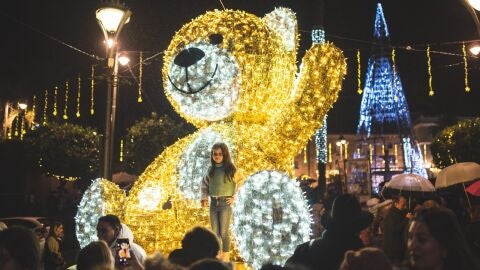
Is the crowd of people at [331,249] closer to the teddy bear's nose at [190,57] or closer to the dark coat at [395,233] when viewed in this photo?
the dark coat at [395,233]

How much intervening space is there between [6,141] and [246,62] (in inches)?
935

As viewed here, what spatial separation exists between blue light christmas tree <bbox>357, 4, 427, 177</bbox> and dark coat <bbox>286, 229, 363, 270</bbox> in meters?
36.2

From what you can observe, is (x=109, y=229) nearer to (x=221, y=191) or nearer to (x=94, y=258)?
(x=94, y=258)

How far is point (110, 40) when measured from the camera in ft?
28.8

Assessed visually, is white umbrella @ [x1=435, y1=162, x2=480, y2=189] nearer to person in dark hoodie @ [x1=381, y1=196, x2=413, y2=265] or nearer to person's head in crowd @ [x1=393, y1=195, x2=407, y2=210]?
person's head in crowd @ [x1=393, y1=195, x2=407, y2=210]

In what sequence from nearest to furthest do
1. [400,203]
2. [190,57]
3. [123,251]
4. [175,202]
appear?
[123,251] → [190,57] → [400,203] → [175,202]

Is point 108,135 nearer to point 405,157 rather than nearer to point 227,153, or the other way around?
point 227,153

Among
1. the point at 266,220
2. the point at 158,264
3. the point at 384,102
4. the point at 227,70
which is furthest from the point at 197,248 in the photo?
the point at 384,102

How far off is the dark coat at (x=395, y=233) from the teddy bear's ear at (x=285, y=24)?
3.00 metres

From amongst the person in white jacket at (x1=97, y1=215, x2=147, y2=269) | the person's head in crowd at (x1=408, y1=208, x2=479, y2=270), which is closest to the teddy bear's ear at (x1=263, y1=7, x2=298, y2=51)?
the person in white jacket at (x1=97, y1=215, x2=147, y2=269)

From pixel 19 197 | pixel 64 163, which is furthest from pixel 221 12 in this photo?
pixel 19 197

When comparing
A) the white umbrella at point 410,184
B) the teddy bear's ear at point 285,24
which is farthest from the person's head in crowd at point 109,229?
the white umbrella at point 410,184

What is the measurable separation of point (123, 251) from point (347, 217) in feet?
6.70

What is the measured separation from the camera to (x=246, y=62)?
7070 mm
